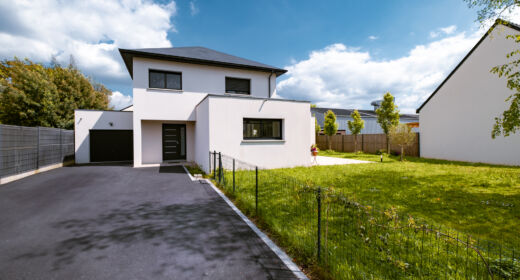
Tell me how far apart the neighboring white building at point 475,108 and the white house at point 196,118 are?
10.5 meters

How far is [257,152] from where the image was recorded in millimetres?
10305

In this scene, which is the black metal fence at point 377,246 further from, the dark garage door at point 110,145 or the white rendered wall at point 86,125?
the white rendered wall at point 86,125

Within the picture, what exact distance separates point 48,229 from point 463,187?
10.8 metres

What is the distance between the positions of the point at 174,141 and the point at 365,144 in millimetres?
17238

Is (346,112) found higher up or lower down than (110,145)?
higher up

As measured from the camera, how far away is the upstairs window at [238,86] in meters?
13.5

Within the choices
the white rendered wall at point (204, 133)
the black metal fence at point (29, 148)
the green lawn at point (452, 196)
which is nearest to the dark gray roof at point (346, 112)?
the white rendered wall at point (204, 133)

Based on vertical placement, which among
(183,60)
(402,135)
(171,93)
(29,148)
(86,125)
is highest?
(183,60)

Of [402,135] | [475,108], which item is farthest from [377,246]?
[475,108]

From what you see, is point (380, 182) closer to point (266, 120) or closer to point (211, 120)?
point (266, 120)

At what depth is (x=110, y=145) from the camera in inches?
536

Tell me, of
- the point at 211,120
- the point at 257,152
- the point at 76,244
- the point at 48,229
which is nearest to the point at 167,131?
the point at 211,120

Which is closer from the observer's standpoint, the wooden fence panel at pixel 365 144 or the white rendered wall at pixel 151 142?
the white rendered wall at pixel 151 142

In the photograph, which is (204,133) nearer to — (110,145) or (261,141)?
(261,141)
